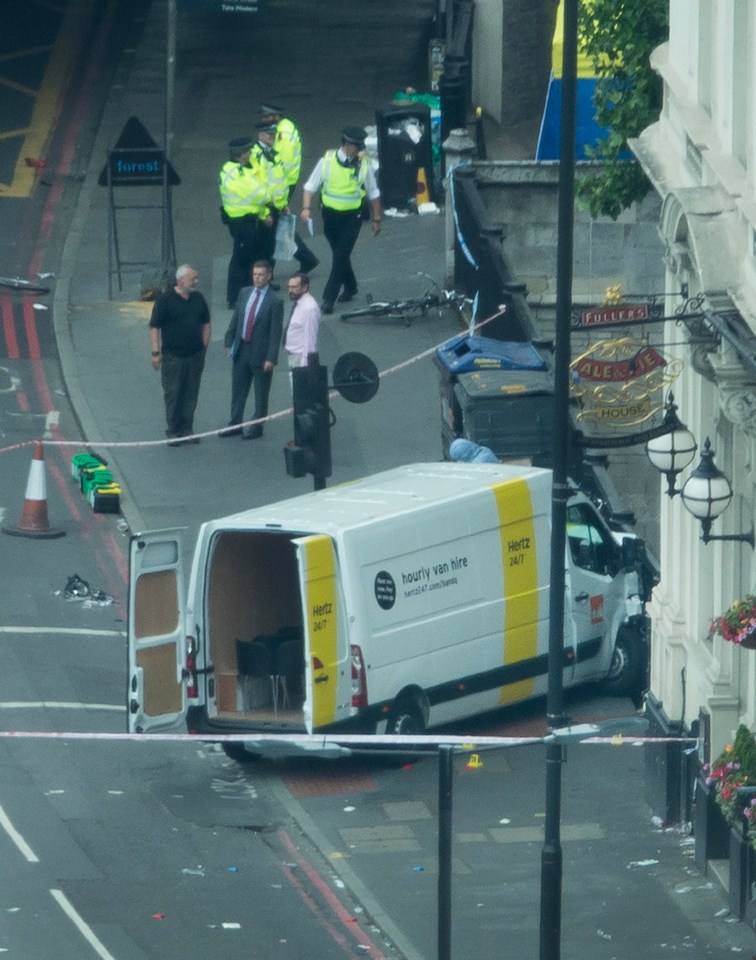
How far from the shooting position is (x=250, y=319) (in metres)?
24.8

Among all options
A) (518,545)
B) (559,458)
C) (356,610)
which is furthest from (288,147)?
(559,458)

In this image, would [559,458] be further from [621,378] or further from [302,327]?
[302,327]

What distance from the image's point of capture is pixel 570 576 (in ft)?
65.1

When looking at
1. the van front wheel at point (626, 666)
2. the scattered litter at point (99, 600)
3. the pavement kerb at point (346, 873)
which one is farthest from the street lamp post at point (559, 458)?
the scattered litter at point (99, 600)

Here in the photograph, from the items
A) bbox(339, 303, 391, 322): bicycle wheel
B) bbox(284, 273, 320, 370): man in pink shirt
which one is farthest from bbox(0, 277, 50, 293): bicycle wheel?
bbox(284, 273, 320, 370): man in pink shirt

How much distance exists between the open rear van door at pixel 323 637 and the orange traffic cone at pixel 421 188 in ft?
52.1

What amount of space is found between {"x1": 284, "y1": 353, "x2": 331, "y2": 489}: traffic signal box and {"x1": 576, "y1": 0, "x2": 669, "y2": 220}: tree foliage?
3.55 meters

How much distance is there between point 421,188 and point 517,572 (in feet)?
48.5

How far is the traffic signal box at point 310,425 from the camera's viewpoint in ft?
62.9

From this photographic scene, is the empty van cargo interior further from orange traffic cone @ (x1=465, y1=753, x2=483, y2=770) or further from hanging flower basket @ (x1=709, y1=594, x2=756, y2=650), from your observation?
hanging flower basket @ (x1=709, y1=594, x2=756, y2=650)

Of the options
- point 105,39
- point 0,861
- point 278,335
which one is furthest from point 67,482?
point 105,39

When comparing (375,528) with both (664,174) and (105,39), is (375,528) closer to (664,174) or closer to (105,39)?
(664,174)

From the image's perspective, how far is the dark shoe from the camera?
30.0 meters

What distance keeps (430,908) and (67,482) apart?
10.0 metres
